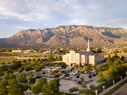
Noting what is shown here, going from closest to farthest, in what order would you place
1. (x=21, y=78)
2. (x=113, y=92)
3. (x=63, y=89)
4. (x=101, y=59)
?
1. (x=113, y=92)
2. (x=63, y=89)
3. (x=21, y=78)
4. (x=101, y=59)

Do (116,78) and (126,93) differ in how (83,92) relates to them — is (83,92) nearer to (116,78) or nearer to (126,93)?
(126,93)

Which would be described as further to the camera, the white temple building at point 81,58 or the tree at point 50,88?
the white temple building at point 81,58

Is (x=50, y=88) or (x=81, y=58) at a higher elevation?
(x=81, y=58)

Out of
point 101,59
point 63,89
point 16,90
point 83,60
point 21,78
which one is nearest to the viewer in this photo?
point 16,90

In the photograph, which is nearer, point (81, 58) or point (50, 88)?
point (50, 88)

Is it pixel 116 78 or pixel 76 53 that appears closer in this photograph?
pixel 116 78

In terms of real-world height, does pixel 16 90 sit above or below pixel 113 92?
above

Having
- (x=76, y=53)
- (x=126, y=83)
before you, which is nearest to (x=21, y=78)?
(x=126, y=83)

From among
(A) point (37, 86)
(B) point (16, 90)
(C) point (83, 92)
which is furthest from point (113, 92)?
(B) point (16, 90)

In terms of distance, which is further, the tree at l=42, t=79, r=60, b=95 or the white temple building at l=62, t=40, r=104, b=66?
the white temple building at l=62, t=40, r=104, b=66

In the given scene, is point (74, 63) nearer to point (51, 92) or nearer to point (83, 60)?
point (83, 60)
